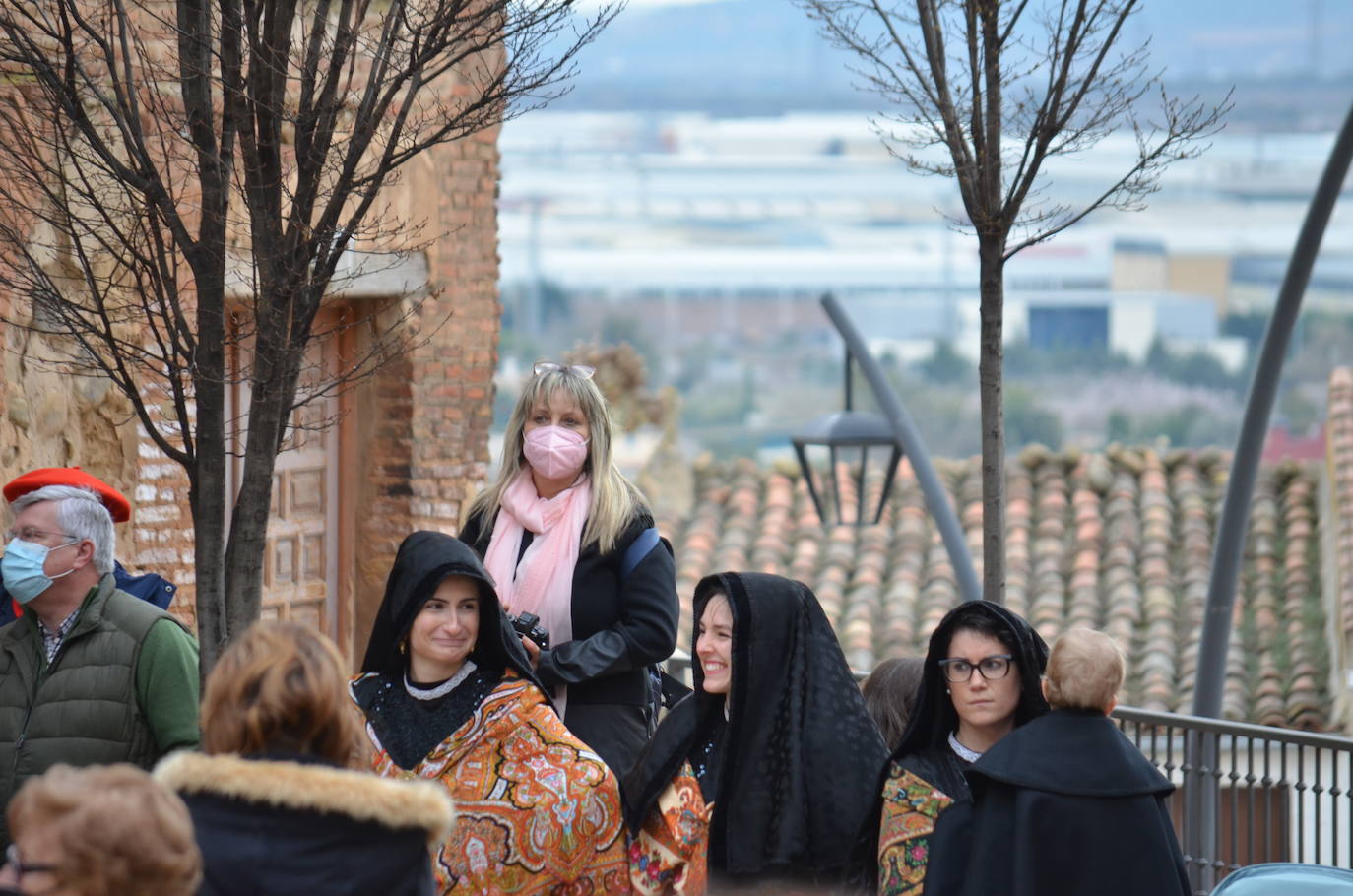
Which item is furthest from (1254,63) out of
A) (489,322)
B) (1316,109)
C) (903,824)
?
(903,824)

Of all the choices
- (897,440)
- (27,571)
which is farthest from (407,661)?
(897,440)

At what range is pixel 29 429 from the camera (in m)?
6.98

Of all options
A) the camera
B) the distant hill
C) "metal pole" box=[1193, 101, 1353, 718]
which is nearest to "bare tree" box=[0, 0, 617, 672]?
the camera

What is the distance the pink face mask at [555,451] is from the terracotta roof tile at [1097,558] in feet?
27.2

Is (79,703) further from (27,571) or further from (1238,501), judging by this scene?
(1238,501)

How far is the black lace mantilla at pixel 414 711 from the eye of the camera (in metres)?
4.30

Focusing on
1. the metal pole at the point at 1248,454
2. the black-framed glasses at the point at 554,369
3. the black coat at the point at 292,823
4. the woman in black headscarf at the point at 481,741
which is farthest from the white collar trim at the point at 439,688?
the metal pole at the point at 1248,454

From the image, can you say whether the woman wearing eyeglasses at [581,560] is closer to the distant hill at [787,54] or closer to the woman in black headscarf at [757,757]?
the woman in black headscarf at [757,757]

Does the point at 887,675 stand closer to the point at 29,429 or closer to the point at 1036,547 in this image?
the point at 29,429

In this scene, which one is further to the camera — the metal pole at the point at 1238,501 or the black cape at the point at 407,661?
the metal pole at the point at 1238,501

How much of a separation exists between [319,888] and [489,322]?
21.2 feet

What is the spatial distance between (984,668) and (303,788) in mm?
1719

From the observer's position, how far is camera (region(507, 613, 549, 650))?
477cm

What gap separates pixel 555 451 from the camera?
498 centimetres
